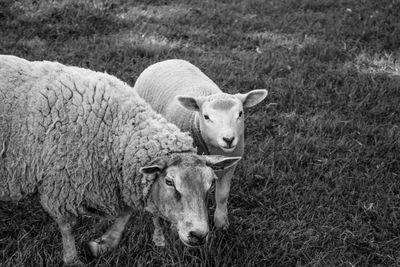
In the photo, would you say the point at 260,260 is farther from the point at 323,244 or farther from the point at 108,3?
the point at 108,3

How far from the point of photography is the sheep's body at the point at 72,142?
2.63 m

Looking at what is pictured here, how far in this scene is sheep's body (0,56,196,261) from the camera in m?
2.63

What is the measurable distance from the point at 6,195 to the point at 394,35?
601cm

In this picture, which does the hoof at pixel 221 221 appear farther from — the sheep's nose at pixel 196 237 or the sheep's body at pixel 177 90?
the sheep's nose at pixel 196 237

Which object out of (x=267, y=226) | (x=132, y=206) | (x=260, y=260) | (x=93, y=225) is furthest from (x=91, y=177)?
(x=267, y=226)

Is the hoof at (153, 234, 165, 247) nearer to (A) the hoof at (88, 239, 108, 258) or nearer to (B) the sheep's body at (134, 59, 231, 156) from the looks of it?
(A) the hoof at (88, 239, 108, 258)

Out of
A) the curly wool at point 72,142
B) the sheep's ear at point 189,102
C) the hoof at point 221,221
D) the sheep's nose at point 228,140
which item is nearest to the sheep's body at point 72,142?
the curly wool at point 72,142

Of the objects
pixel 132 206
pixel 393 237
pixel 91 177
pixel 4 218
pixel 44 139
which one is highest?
pixel 44 139

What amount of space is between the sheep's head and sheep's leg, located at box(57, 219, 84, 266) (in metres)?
1.21

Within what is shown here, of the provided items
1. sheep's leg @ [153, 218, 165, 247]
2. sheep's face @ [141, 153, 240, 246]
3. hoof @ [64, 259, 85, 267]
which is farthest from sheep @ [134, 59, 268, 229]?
hoof @ [64, 259, 85, 267]

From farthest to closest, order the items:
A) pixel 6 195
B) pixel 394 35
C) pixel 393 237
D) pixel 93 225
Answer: pixel 394 35, pixel 393 237, pixel 93 225, pixel 6 195

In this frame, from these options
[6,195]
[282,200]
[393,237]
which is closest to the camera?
[6,195]

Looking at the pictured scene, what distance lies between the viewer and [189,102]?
11.6 feet

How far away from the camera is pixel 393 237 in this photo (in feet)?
11.1
